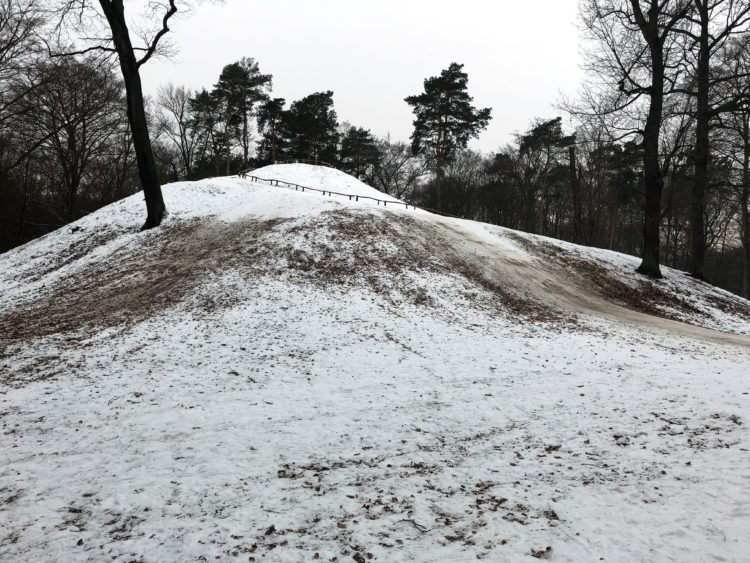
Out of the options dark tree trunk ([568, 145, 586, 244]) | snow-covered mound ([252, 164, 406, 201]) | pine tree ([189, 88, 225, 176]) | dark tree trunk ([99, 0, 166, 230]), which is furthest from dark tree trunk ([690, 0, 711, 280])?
pine tree ([189, 88, 225, 176])

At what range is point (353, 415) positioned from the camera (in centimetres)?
603

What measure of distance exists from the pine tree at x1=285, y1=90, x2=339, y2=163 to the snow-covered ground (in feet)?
96.4

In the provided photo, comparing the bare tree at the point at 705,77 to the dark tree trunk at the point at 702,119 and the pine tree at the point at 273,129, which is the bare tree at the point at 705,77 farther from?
the pine tree at the point at 273,129

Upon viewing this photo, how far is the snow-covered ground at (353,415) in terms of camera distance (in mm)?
3607

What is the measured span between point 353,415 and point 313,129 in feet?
126

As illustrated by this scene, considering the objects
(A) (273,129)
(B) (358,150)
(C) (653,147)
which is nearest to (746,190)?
(C) (653,147)

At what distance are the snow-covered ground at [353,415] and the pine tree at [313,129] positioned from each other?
29.4 metres

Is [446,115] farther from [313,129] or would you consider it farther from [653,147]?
[653,147]

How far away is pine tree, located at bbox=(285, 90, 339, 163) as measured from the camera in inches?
1573

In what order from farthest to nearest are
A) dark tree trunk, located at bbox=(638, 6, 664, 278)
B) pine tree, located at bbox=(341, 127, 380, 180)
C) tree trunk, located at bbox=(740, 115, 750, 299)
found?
pine tree, located at bbox=(341, 127, 380, 180) < tree trunk, located at bbox=(740, 115, 750, 299) < dark tree trunk, located at bbox=(638, 6, 664, 278)

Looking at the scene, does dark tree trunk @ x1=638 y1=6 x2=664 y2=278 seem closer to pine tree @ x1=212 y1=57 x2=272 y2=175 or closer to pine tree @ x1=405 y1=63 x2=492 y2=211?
pine tree @ x1=405 y1=63 x2=492 y2=211

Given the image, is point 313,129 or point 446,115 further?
point 313,129

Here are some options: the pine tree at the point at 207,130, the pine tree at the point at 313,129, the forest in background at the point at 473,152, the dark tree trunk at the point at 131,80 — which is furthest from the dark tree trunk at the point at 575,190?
the pine tree at the point at 207,130

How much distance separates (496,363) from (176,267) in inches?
390
